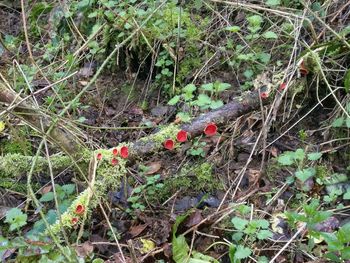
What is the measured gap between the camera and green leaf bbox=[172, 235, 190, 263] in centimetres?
208

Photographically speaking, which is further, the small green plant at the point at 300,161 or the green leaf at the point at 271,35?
the green leaf at the point at 271,35

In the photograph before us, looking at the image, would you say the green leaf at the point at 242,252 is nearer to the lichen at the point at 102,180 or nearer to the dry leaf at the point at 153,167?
the lichen at the point at 102,180

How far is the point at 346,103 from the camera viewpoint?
2.59 meters

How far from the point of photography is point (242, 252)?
2023 mm

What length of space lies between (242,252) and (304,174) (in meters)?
0.56

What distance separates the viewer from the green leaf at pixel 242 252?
200 centimetres

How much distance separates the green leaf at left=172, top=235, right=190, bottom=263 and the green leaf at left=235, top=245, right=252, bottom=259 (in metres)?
0.23

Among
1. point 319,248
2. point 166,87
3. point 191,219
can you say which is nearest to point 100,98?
point 166,87

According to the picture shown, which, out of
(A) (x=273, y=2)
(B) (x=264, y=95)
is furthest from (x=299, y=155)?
(A) (x=273, y=2)

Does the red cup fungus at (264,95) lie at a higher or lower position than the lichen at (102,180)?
higher

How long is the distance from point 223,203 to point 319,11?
4.75ft

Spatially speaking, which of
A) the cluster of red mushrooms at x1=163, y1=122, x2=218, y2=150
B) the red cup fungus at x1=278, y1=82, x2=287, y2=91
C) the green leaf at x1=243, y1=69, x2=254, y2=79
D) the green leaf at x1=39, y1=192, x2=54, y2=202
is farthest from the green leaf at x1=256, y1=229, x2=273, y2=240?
the green leaf at x1=243, y1=69, x2=254, y2=79

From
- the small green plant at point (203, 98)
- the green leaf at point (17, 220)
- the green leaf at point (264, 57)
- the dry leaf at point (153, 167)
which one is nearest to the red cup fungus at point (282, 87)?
the small green plant at point (203, 98)

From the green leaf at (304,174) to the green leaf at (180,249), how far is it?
0.66m
